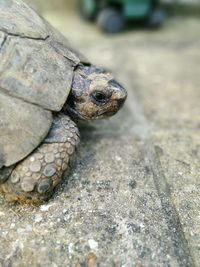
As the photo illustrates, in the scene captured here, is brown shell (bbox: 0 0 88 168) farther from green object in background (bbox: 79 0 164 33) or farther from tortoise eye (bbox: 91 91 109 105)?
green object in background (bbox: 79 0 164 33)

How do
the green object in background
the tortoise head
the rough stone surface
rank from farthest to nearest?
the green object in background, the tortoise head, the rough stone surface

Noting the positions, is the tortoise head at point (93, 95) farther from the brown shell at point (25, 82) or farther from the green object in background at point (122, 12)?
the green object in background at point (122, 12)

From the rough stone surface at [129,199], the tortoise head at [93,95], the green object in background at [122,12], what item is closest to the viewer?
the rough stone surface at [129,199]

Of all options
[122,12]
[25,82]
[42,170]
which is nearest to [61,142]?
[42,170]

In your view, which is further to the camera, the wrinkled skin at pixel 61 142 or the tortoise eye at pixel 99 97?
the tortoise eye at pixel 99 97

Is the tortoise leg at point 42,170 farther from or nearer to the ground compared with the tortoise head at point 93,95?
nearer to the ground

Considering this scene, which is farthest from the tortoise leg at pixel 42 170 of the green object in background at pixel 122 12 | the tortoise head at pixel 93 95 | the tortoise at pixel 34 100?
the green object in background at pixel 122 12

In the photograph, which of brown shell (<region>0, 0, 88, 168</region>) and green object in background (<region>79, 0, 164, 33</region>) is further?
green object in background (<region>79, 0, 164, 33</region>)

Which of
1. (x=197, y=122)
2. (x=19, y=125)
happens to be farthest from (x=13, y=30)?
(x=197, y=122)

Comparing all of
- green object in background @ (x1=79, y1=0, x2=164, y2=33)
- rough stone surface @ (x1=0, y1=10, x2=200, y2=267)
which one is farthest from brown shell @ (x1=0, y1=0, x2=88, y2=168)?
green object in background @ (x1=79, y1=0, x2=164, y2=33)
